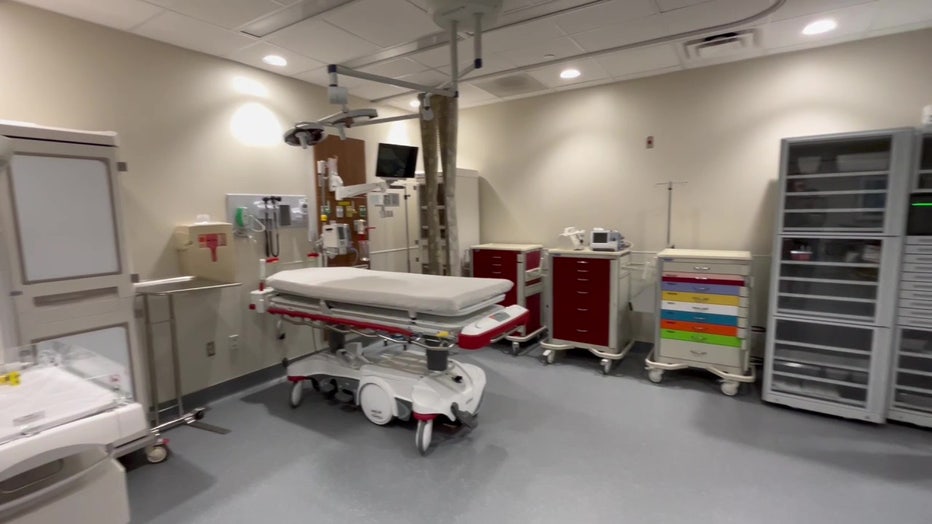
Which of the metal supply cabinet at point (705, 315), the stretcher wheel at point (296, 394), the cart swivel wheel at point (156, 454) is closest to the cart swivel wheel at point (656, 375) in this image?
the metal supply cabinet at point (705, 315)

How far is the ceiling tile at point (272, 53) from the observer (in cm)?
337

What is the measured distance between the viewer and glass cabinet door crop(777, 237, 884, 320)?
298 cm

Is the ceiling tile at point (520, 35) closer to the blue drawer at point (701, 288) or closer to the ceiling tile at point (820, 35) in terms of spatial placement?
the ceiling tile at point (820, 35)

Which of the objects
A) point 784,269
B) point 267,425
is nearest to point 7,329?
point 267,425

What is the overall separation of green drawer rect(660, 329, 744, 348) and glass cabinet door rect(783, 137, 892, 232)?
974 millimetres

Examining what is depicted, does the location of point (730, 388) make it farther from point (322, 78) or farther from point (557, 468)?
point (322, 78)

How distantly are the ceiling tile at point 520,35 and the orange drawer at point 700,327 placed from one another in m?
2.57

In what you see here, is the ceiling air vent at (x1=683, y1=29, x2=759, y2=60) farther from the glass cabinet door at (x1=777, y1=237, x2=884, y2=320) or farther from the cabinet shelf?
the glass cabinet door at (x1=777, y1=237, x2=884, y2=320)

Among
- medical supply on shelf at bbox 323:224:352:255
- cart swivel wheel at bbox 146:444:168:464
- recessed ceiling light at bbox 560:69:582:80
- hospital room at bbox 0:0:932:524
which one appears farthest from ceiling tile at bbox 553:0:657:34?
cart swivel wheel at bbox 146:444:168:464

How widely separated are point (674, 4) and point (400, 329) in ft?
9.12

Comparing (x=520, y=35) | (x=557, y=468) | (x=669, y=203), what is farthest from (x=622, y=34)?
(x=557, y=468)

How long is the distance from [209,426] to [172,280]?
1.10 metres

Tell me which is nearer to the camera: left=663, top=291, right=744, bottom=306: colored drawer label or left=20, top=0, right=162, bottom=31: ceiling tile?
left=20, top=0, right=162, bottom=31: ceiling tile

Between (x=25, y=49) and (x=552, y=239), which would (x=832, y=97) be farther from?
(x=25, y=49)
